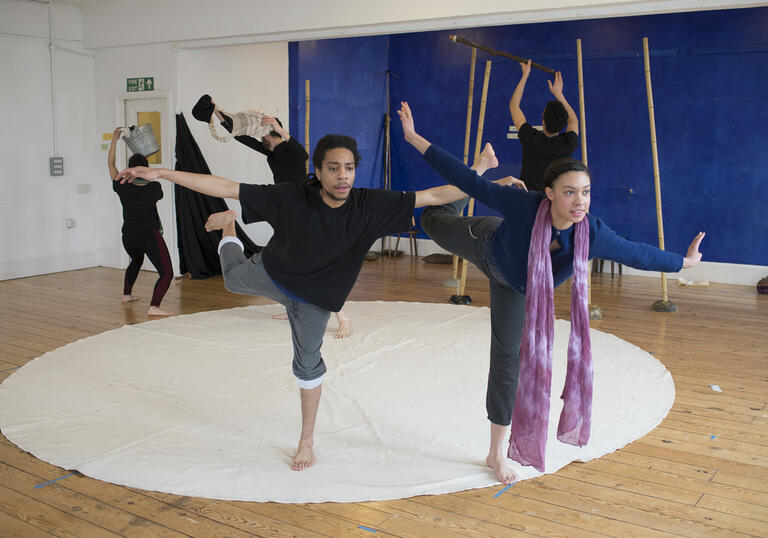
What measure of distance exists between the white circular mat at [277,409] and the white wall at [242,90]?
2.94 metres

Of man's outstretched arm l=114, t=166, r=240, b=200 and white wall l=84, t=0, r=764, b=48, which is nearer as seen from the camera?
man's outstretched arm l=114, t=166, r=240, b=200

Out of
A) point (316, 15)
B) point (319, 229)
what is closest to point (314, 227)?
point (319, 229)

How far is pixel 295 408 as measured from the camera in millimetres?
3477

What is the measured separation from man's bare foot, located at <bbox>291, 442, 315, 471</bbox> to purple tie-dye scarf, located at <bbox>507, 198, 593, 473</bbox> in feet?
2.67

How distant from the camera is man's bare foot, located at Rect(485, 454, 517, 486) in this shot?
274 cm

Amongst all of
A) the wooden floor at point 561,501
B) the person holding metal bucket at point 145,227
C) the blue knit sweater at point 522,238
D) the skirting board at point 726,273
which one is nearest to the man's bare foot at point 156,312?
the person holding metal bucket at point 145,227

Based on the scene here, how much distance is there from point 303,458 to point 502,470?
80cm

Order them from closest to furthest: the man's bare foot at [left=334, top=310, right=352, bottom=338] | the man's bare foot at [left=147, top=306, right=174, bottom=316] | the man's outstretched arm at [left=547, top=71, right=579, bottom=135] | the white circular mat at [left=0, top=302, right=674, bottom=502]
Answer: the white circular mat at [left=0, top=302, right=674, bottom=502] < the man's bare foot at [left=334, top=310, right=352, bottom=338] < the man's outstretched arm at [left=547, top=71, right=579, bottom=135] < the man's bare foot at [left=147, top=306, right=174, bottom=316]

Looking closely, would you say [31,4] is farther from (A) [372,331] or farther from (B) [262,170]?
(A) [372,331]

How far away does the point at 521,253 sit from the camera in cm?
250

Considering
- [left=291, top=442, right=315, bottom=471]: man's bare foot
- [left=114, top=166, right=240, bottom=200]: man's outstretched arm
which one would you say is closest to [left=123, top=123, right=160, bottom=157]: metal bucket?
[left=114, top=166, right=240, bottom=200]: man's outstretched arm

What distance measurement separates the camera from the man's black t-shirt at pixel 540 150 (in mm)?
4895

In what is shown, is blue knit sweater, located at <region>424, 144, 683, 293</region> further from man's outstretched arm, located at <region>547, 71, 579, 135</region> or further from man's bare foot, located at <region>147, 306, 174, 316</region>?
man's bare foot, located at <region>147, 306, 174, 316</region>

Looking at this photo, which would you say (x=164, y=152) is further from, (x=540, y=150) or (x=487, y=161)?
(x=487, y=161)
